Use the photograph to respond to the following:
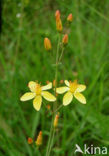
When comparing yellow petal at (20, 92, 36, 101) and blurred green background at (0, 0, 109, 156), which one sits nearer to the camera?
yellow petal at (20, 92, 36, 101)

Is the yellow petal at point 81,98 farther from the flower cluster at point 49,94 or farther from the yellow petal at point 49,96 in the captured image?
the yellow petal at point 49,96

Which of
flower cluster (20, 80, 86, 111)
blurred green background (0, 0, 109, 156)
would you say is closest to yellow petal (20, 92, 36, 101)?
flower cluster (20, 80, 86, 111)

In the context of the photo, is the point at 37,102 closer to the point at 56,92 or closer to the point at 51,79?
the point at 56,92

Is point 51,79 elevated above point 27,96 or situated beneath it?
elevated above

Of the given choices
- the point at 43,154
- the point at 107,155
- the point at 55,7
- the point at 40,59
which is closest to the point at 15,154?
the point at 43,154

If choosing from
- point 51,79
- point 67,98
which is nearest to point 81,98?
point 67,98

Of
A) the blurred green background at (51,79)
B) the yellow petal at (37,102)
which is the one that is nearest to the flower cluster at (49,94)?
the yellow petal at (37,102)

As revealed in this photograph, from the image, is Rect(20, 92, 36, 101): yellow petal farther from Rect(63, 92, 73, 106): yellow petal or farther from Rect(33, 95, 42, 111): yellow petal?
Rect(63, 92, 73, 106): yellow petal

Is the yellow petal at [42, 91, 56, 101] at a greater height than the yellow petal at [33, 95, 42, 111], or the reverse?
the yellow petal at [42, 91, 56, 101]

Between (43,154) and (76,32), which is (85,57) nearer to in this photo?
(76,32)
